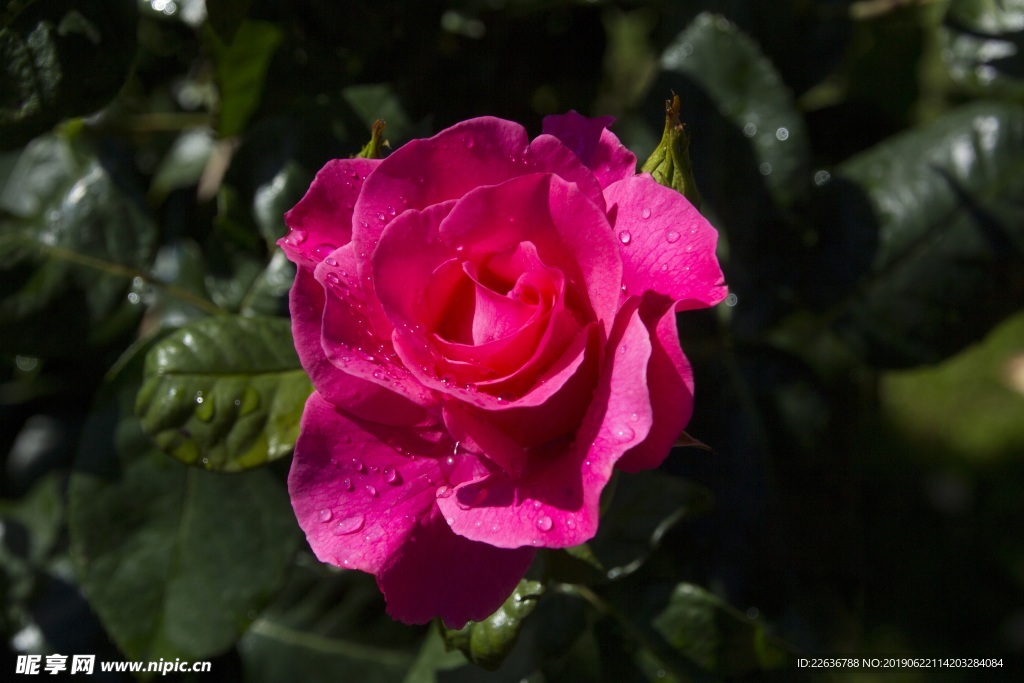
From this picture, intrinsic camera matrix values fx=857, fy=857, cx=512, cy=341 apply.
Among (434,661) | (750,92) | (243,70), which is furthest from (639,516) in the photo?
(243,70)

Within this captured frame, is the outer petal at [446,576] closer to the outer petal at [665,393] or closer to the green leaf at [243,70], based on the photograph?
the outer petal at [665,393]

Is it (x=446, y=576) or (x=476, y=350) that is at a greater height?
(x=476, y=350)

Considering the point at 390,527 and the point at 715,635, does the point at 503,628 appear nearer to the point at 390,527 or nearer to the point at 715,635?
the point at 390,527

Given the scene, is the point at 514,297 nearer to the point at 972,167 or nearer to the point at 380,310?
the point at 380,310

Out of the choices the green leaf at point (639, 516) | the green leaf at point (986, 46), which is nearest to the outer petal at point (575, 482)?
the green leaf at point (639, 516)

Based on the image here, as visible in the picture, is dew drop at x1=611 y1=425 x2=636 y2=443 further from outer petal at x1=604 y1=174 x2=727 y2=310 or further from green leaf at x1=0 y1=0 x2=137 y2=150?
green leaf at x1=0 y1=0 x2=137 y2=150
